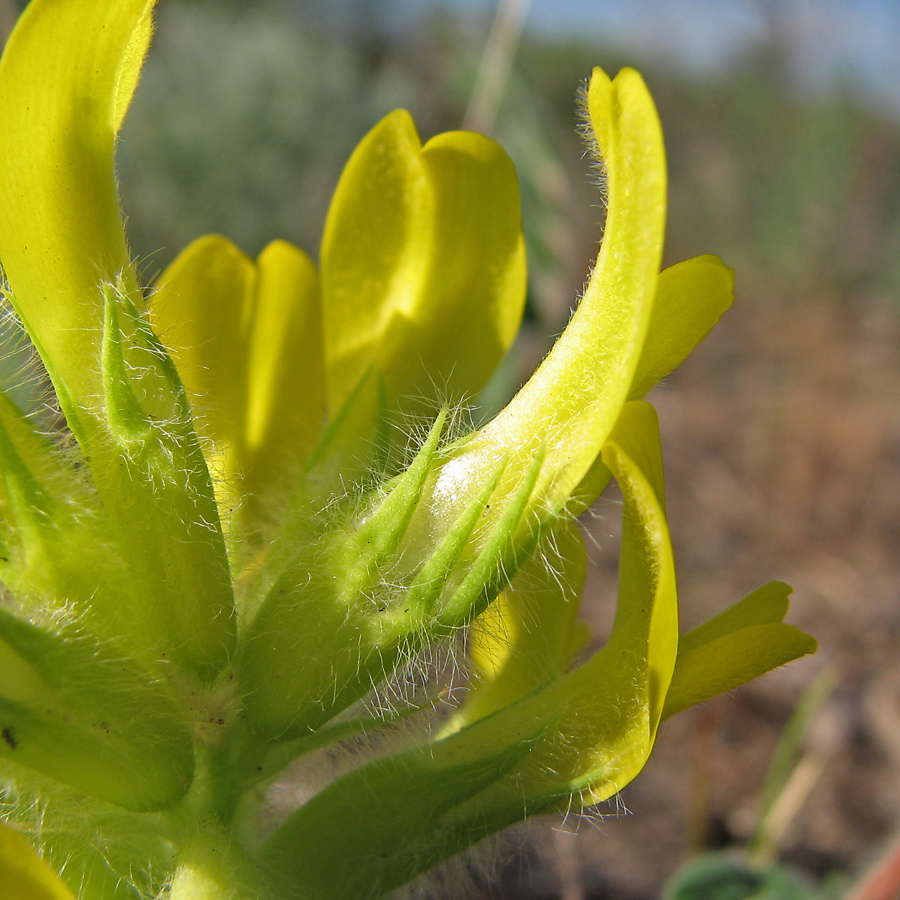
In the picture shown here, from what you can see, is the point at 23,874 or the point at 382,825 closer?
the point at 23,874

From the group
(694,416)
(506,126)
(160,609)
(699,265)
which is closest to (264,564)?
(160,609)

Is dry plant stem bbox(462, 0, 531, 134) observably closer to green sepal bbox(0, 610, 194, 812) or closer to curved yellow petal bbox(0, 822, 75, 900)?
green sepal bbox(0, 610, 194, 812)

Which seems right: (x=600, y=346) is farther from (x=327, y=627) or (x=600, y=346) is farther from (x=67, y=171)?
(x=67, y=171)

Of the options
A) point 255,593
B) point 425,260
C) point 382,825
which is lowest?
point 382,825

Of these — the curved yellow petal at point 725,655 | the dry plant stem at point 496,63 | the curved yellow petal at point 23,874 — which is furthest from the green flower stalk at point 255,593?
the dry plant stem at point 496,63

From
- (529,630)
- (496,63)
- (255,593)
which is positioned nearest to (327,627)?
(255,593)

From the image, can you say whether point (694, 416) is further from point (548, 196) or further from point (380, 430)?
point (380, 430)

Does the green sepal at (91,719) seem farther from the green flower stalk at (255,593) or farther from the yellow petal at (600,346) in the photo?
the yellow petal at (600,346)
